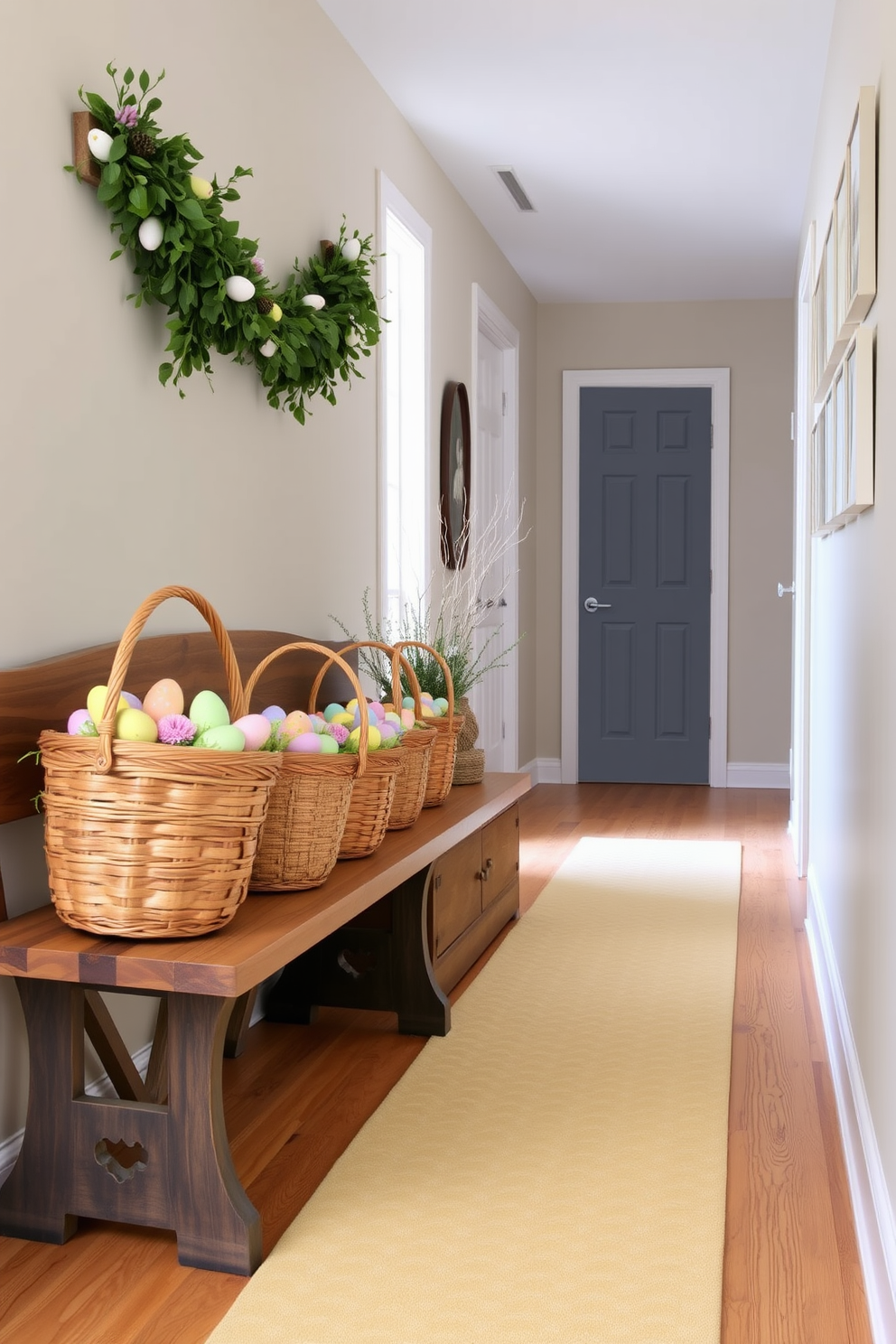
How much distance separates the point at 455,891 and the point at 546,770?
155 inches

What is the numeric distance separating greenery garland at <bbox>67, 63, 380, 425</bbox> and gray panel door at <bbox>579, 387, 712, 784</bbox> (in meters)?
Result: 4.06

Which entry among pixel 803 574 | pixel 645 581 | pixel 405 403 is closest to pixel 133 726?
pixel 405 403

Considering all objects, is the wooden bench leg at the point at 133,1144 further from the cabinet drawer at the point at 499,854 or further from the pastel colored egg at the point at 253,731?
the cabinet drawer at the point at 499,854

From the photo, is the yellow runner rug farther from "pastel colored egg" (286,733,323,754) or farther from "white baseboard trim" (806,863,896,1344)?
"pastel colored egg" (286,733,323,754)

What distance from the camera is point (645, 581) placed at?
6758 mm

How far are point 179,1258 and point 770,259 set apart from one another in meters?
5.31

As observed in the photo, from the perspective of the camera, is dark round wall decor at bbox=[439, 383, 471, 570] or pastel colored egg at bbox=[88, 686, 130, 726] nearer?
pastel colored egg at bbox=[88, 686, 130, 726]

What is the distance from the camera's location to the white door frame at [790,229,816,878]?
4270mm

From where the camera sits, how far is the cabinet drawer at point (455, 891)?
9.35 feet

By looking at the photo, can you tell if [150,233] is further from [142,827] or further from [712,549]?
[712,549]

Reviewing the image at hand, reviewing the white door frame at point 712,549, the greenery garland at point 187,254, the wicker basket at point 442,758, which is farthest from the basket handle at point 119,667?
the white door frame at point 712,549

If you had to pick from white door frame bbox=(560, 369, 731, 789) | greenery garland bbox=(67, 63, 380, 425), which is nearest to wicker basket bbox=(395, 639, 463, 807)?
greenery garland bbox=(67, 63, 380, 425)

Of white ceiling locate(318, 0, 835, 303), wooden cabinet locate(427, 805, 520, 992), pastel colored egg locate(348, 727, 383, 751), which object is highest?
white ceiling locate(318, 0, 835, 303)

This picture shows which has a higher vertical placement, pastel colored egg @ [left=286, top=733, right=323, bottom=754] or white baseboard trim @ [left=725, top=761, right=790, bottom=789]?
pastel colored egg @ [left=286, top=733, right=323, bottom=754]
